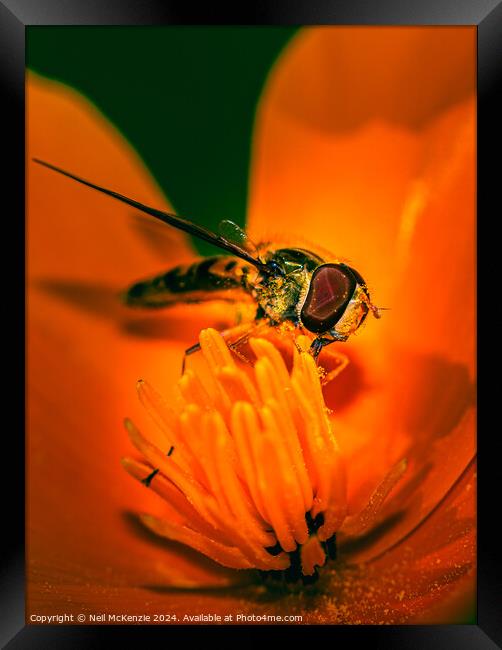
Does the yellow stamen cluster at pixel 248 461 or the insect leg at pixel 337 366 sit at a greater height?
the insect leg at pixel 337 366

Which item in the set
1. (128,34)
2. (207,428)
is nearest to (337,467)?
(207,428)

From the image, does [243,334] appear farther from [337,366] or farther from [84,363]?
[84,363]

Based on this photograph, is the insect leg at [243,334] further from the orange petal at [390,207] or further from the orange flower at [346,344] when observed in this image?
the orange petal at [390,207]

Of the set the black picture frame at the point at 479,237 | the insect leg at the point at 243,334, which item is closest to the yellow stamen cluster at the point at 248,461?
the insect leg at the point at 243,334

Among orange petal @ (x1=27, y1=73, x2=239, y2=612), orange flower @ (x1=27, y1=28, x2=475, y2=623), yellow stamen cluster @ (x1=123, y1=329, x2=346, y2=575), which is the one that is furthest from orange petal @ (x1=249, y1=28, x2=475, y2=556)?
orange petal @ (x1=27, y1=73, x2=239, y2=612)

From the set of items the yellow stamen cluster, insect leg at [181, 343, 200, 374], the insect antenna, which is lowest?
the yellow stamen cluster

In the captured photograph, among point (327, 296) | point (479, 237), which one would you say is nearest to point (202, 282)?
point (327, 296)

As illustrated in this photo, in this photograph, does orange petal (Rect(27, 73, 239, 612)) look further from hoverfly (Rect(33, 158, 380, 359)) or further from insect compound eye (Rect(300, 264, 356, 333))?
insect compound eye (Rect(300, 264, 356, 333))
